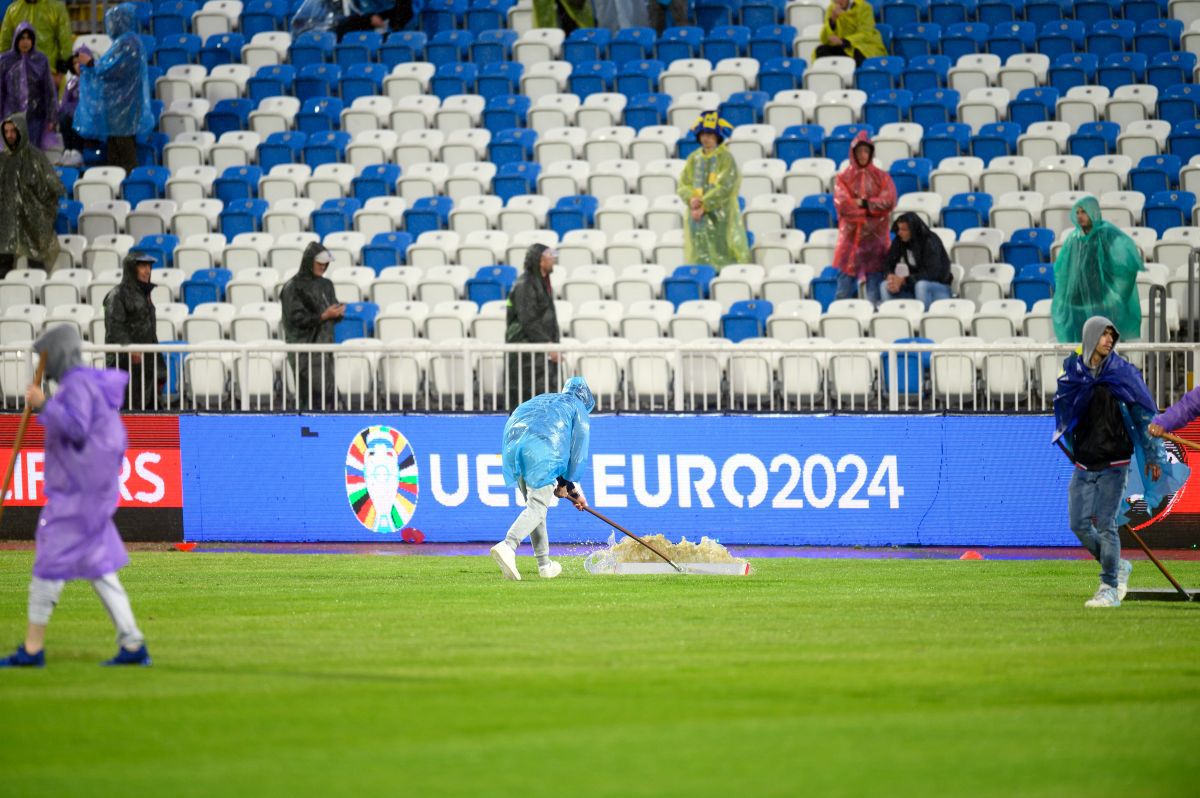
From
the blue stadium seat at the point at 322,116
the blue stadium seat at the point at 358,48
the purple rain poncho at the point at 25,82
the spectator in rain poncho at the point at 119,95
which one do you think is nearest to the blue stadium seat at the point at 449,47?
the blue stadium seat at the point at 358,48

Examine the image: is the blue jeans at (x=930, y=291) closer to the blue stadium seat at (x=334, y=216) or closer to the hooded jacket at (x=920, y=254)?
the hooded jacket at (x=920, y=254)

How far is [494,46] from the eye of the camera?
27547mm

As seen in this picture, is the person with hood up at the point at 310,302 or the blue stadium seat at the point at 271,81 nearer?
the person with hood up at the point at 310,302

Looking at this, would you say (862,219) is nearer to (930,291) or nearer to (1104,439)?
(930,291)

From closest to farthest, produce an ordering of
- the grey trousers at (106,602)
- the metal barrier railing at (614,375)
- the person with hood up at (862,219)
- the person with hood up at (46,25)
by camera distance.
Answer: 1. the grey trousers at (106,602)
2. the metal barrier railing at (614,375)
3. the person with hood up at (862,219)
4. the person with hood up at (46,25)

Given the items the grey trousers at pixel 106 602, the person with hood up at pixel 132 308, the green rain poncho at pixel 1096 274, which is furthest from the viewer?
the person with hood up at pixel 132 308

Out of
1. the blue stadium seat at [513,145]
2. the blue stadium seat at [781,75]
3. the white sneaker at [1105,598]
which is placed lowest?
the white sneaker at [1105,598]

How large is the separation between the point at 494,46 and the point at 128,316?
879 cm

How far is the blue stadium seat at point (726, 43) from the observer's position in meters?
26.7

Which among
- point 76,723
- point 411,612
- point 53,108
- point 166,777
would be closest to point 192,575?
point 411,612

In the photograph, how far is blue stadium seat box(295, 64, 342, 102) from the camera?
2759 centimetres

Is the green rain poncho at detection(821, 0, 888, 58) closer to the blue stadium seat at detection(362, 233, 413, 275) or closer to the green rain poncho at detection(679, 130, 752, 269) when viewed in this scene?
the green rain poncho at detection(679, 130, 752, 269)

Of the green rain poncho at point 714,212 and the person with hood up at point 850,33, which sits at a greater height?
the person with hood up at point 850,33

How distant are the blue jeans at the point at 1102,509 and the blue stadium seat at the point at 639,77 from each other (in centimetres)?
1400
